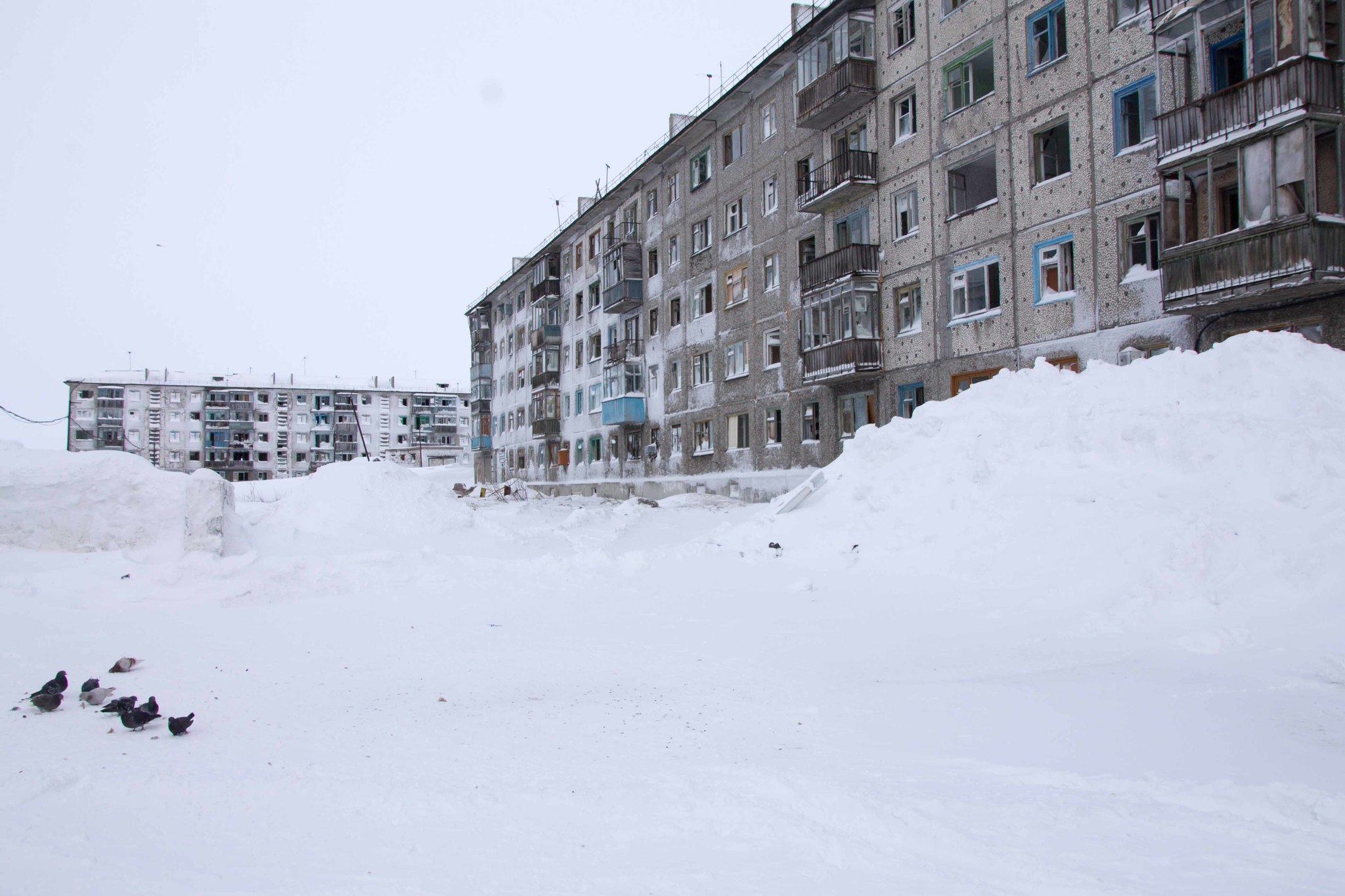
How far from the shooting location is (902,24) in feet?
84.9

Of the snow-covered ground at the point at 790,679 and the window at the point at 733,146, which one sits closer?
the snow-covered ground at the point at 790,679

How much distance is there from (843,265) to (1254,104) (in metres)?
12.5

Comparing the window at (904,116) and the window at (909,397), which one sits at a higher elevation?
the window at (904,116)

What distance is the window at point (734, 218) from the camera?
33625 mm

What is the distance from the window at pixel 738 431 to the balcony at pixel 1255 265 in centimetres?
1736

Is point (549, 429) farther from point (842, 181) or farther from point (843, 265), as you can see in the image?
point (842, 181)

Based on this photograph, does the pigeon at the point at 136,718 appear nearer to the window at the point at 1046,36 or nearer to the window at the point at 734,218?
the window at the point at 1046,36

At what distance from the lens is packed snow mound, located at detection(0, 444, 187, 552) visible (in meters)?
13.9

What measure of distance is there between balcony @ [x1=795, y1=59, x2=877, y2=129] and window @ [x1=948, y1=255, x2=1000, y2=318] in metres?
7.19

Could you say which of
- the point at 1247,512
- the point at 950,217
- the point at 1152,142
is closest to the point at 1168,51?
the point at 1152,142

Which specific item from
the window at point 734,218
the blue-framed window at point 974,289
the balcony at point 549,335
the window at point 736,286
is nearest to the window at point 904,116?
the blue-framed window at point 974,289

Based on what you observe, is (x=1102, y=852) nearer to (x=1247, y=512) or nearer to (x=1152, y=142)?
(x=1247, y=512)

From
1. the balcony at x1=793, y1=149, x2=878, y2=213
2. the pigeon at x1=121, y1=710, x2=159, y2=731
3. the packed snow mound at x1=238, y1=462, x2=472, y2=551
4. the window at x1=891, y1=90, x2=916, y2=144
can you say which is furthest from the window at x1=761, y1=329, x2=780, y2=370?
the pigeon at x1=121, y1=710, x2=159, y2=731

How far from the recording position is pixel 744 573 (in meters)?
13.4
